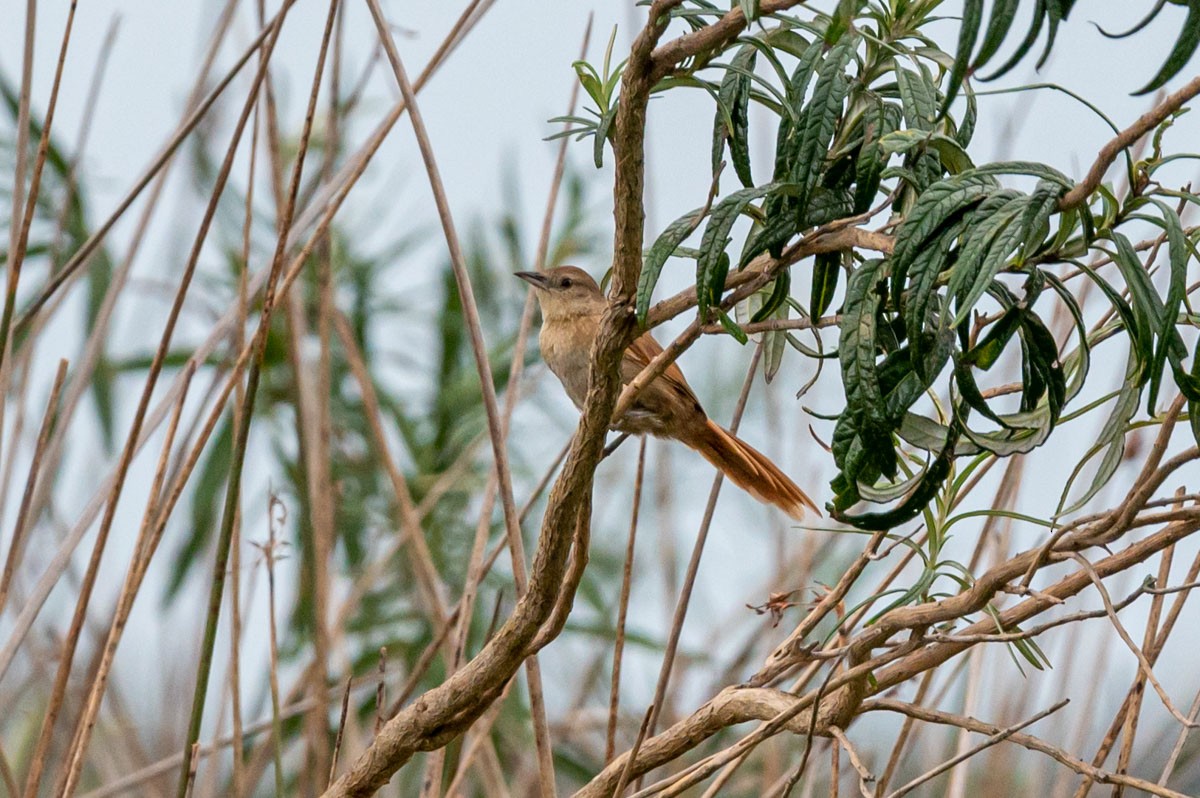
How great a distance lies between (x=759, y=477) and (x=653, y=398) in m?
0.22

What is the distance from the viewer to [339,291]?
10.9 ft

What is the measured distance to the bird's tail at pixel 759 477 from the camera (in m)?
2.16

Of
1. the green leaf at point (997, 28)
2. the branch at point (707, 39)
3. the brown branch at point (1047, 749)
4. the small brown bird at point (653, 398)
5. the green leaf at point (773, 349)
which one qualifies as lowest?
the brown branch at point (1047, 749)

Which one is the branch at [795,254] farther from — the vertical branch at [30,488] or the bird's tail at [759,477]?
the bird's tail at [759,477]

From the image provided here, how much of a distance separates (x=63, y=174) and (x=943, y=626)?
2.24 metres

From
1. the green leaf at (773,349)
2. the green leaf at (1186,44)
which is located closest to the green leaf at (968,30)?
the green leaf at (1186,44)

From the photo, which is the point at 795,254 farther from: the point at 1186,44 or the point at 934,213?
the point at 1186,44

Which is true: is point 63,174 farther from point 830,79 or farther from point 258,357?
point 830,79

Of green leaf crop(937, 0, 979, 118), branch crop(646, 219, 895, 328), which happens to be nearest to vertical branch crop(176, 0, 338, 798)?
branch crop(646, 219, 895, 328)

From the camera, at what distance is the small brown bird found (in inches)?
85.7

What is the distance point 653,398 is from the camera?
2.21m

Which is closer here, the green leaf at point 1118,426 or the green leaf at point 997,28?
the green leaf at point 997,28

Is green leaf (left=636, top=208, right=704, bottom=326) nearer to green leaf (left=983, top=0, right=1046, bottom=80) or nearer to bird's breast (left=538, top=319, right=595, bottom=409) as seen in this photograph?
green leaf (left=983, top=0, right=1046, bottom=80)

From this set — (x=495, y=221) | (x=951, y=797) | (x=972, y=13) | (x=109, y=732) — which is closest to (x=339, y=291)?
(x=495, y=221)
